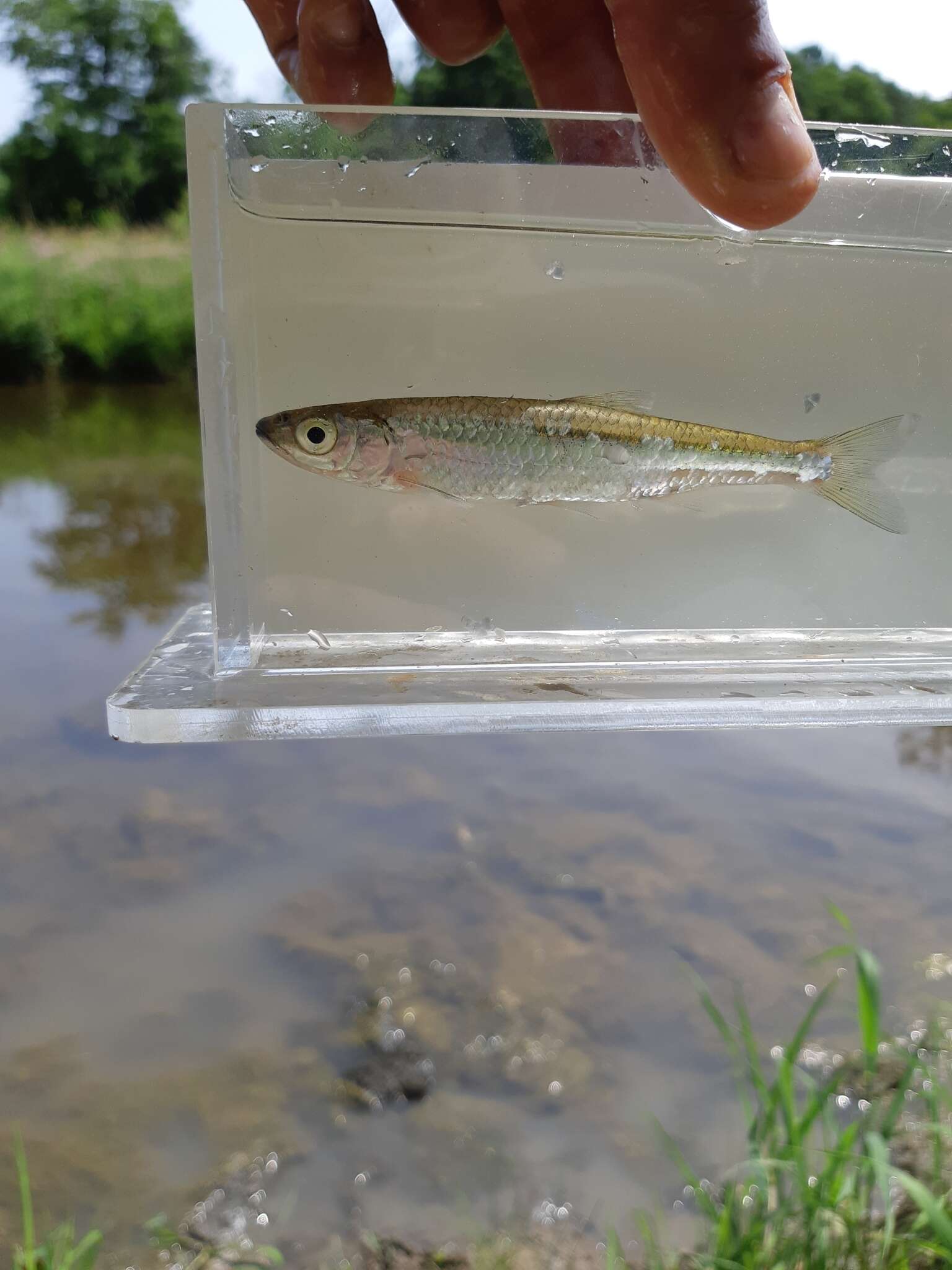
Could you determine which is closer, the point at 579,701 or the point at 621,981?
the point at 579,701

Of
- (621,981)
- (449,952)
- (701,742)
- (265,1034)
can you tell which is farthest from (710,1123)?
(701,742)

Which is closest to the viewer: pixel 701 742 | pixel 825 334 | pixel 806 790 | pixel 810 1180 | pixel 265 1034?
pixel 825 334

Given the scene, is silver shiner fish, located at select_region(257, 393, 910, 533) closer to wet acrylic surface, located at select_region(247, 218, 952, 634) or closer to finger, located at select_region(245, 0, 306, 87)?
wet acrylic surface, located at select_region(247, 218, 952, 634)

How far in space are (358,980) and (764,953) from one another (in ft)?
4.15

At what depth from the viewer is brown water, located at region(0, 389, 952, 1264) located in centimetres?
241

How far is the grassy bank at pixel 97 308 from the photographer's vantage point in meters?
10.6

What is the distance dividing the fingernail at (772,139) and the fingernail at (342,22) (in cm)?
69

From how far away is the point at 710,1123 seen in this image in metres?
2.49

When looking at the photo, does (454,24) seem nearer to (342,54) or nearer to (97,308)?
(342,54)

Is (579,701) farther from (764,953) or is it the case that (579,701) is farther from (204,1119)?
(764,953)

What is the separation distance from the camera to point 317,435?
3.36 ft

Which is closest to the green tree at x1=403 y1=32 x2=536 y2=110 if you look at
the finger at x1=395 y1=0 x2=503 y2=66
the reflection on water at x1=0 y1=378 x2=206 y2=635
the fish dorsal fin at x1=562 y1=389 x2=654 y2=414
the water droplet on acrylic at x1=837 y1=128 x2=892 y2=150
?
the reflection on water at x1=0 y1=378 x2=206 y2=635

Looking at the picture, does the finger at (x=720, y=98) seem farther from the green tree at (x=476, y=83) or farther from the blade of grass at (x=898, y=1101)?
the green tree at (x=476, y=83)

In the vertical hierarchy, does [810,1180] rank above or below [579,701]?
below
